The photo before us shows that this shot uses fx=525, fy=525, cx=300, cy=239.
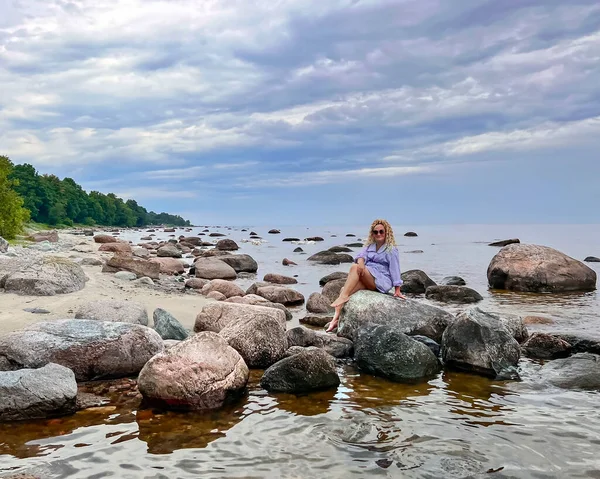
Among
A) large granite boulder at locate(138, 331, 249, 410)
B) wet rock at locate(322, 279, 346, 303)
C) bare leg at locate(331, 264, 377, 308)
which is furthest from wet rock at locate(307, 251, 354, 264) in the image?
large granite boulder at locate(138, 331, 249, 410)

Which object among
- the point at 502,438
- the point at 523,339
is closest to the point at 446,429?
the point at 502,438

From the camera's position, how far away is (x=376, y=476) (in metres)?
4.48

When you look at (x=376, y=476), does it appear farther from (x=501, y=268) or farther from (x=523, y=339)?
(x=501, y=268)

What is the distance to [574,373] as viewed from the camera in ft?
24.6

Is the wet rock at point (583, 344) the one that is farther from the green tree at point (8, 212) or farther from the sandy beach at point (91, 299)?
the green tree at point (8, 212)

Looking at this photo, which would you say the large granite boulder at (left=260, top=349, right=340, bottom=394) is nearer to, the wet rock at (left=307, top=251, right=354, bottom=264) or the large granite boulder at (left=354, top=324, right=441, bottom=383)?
the large granite boulder at (left=354, top=324, right=441, bottom=383)

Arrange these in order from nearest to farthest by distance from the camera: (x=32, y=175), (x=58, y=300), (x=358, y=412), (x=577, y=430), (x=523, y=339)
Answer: (x=577, y=430) < (x=358, y=412) < (x=523, y=339) < (x=58, y=300) < (x=32, y=175)

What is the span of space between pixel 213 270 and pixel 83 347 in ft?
52.9

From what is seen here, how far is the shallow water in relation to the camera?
15.2ft

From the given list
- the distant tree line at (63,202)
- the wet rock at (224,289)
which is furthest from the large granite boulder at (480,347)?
the distant tree line at (63,202)

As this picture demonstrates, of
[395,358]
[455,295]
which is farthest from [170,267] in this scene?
[395,358]

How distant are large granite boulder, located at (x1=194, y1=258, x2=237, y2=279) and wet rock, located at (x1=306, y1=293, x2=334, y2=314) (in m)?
9.23

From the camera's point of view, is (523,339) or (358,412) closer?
(358,412)

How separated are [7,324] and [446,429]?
733 centimetres
